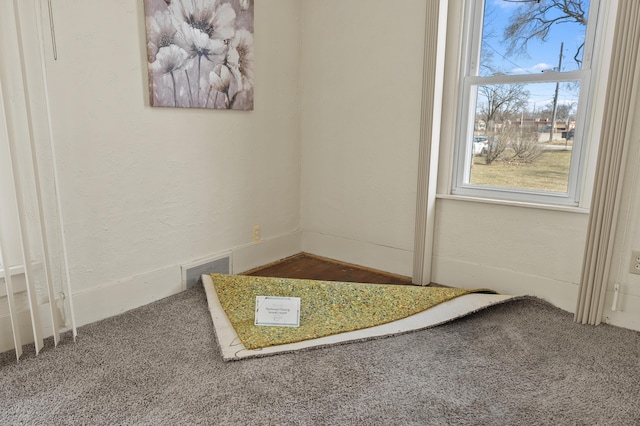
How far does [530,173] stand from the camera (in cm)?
241

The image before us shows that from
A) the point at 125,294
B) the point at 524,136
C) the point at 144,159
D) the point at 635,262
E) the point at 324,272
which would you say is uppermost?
the point at 524,136

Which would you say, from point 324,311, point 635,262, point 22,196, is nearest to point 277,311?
point 324,311

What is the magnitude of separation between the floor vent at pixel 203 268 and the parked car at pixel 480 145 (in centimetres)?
164

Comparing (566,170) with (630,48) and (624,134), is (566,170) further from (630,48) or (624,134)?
(630,48)

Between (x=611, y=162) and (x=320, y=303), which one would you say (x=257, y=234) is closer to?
(x=320, y=303)

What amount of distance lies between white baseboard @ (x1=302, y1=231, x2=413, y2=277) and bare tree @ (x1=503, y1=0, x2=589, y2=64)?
1.36 m

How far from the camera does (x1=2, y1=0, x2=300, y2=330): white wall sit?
1915 mm

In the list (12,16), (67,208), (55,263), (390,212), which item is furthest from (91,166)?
(390,212)

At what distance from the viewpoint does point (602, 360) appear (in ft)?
5.85

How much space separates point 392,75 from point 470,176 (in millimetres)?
782

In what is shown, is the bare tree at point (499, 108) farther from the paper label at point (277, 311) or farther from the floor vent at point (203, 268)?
the floor vent at point (203, 268)

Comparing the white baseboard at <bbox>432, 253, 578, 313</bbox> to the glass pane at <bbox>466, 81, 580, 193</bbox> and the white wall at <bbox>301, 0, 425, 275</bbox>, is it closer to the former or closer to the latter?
the white wall at <bbox>301, 0, 425, 275</bbox>

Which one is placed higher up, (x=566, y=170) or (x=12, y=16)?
(x=12, y=16)

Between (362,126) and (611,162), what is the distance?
141 cm
